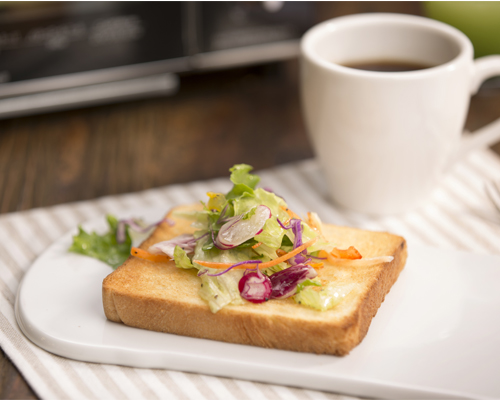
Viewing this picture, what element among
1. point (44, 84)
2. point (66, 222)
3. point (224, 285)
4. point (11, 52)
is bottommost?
point (66, 222)

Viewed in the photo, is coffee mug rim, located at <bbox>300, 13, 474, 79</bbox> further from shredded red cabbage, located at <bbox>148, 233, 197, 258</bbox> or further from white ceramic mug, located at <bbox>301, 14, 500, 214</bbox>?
shredded red cabbage, located at <bbox>148, 233, 197, 258</bbox>

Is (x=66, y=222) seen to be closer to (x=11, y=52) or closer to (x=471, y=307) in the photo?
(x=11, y=52)

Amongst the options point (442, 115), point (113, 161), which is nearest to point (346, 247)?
point (442, 115)

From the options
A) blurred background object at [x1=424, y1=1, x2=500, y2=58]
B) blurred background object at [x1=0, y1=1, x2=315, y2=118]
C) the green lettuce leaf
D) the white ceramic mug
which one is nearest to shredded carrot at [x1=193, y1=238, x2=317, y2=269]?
the green lettuce leaf

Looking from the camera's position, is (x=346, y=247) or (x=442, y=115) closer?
(x=346, y=247)

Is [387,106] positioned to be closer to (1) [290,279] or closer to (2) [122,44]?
(1) [290,279]

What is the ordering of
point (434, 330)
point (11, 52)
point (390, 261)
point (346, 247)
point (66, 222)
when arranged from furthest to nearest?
1. point (11, 52)
2. point (66, 222)
3. point (346, 247)
4. point (390, 261)
5. point (434, 330)

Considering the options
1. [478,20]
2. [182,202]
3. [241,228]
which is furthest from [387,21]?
[241,228]
